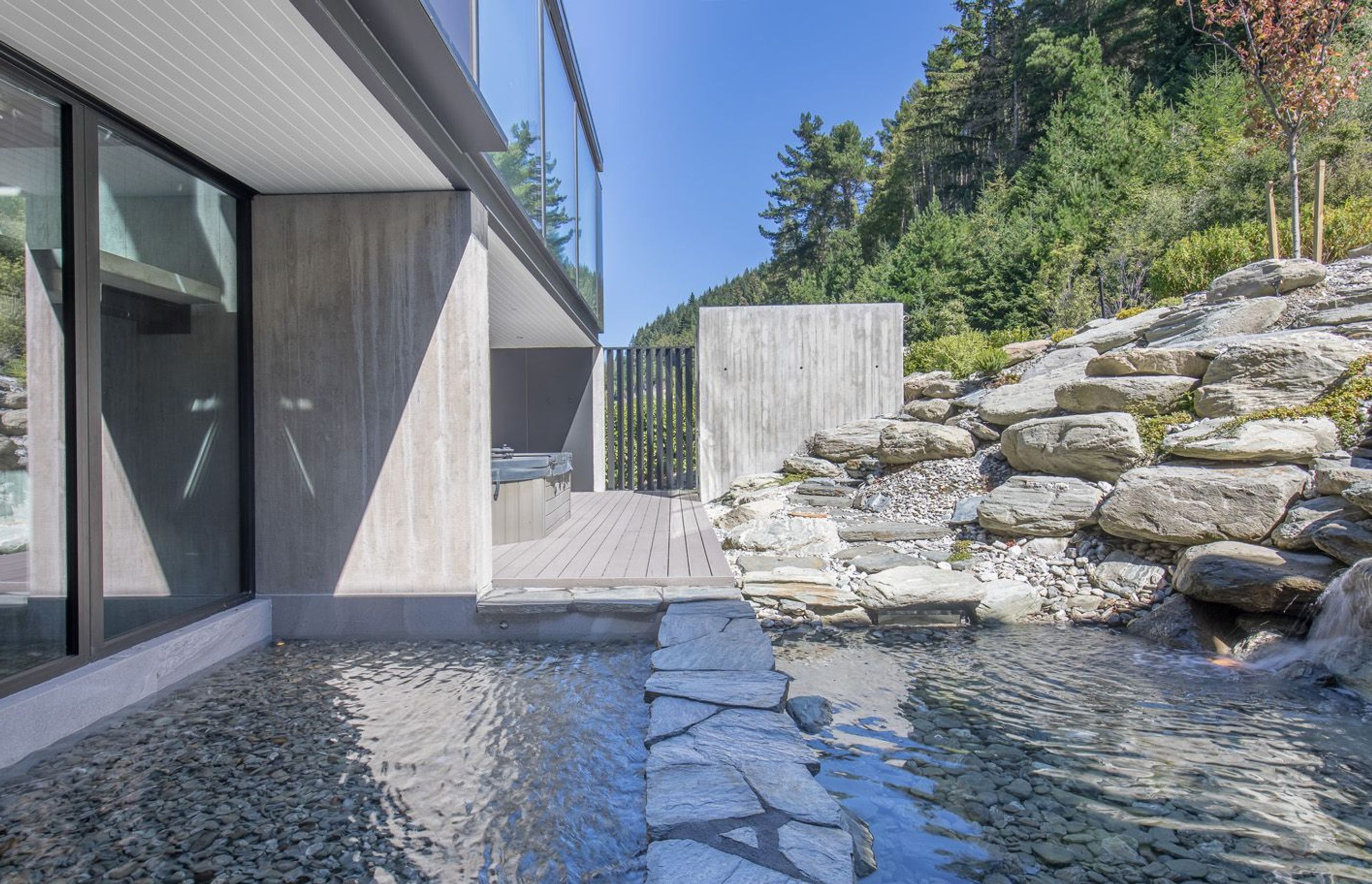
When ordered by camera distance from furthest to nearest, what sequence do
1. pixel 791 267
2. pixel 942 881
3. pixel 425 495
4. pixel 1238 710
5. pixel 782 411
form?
1. pixel 791 267
2. pixel 782 411
3. pixel 425 495
4. pixel 1238 710
5. pixel 942 881

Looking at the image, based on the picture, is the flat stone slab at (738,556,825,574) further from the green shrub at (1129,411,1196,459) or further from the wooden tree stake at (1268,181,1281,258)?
the wooden tree stake at (1268,181,1281,258)

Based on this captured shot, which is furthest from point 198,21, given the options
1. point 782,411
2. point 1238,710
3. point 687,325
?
point 687,325

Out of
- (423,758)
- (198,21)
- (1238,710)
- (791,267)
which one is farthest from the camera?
(791,267)

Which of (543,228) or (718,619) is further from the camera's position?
(543,228)

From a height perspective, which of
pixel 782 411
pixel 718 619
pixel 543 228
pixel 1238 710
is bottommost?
pixel 1238 710

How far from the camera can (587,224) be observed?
6.70m

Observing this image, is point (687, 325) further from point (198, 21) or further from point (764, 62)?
point (198, 21)

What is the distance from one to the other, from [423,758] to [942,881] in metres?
1.45

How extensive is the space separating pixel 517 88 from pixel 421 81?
1.51m

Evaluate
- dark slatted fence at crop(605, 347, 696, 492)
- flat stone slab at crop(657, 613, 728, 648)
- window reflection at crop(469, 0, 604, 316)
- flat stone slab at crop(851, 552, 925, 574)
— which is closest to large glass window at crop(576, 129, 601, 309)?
window reflection at crop(469, 0, 604, 316)

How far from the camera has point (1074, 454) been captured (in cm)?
502

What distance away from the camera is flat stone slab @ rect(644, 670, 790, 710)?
2.15 metres

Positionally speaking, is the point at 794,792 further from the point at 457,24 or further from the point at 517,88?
the point at 517,88

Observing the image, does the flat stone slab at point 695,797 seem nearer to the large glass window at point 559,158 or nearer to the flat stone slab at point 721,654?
the flat stone slab at point 721,654
